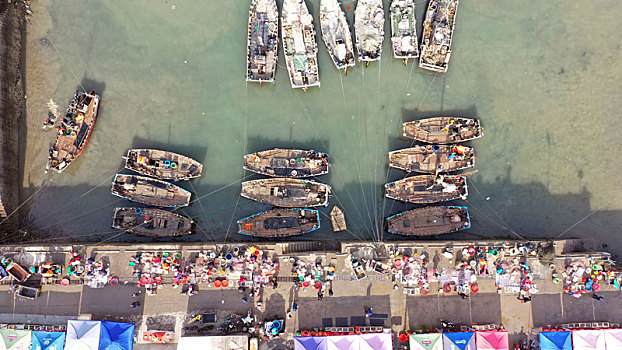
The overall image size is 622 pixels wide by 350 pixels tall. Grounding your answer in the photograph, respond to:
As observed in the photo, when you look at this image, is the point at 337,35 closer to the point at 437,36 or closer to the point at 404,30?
the point at 404,30

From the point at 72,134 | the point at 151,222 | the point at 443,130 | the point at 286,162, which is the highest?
the point at 443,130

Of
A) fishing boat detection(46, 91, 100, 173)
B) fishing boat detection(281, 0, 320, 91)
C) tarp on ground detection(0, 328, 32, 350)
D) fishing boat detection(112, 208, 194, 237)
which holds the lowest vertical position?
tarp on ground detection(0, 328, 32, 350)

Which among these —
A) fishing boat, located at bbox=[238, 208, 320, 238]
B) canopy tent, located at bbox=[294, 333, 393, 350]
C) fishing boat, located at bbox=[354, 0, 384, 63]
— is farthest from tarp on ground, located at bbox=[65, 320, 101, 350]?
fishing boat, located at bbox=[354, 0, 384, 63]

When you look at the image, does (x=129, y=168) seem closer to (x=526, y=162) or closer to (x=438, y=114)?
(x=438, y=114)

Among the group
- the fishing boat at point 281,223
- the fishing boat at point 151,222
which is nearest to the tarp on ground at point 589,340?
the fishing boat at point 281,223

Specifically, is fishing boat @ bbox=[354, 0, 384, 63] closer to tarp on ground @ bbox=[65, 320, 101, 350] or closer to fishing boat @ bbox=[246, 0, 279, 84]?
fishing boat @ bbox=[246, 0, 279, 84]

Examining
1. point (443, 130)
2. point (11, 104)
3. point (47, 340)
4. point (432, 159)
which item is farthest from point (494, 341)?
point (11, 104)
